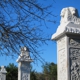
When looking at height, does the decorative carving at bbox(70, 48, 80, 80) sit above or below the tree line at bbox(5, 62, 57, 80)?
below

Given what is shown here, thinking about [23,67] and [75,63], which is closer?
[75,63]

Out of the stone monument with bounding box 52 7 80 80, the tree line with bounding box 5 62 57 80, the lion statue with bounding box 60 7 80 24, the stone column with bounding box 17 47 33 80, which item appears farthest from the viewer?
the tree line with bounding box 5 62 57 80

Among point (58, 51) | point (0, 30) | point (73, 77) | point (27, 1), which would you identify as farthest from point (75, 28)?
point (0, 30)

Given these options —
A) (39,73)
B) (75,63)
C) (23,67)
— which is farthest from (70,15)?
(39,73)

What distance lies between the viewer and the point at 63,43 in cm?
484

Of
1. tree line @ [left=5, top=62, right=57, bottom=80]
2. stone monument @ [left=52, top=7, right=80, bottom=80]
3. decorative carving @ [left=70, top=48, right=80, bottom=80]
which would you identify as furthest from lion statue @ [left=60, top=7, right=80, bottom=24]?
tree line @ [left=5, top=62, right=57, bottom=80]

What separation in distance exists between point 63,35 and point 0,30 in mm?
1927

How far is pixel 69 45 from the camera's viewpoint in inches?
185

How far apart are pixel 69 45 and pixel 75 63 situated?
1.35 feet

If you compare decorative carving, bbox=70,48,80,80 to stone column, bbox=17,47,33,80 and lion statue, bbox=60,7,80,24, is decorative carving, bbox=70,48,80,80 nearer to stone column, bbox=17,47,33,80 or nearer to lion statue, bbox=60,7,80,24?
lion statue, bbox=60,7,80,24

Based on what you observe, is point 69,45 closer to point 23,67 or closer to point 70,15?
point 70,15

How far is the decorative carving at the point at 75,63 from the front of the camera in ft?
15.2

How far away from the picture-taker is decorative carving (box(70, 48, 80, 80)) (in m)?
4.63

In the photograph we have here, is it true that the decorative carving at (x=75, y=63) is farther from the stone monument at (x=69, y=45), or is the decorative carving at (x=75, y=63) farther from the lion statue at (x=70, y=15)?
the lion statue at (x=70, y=15)
